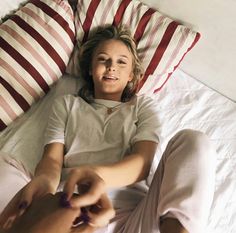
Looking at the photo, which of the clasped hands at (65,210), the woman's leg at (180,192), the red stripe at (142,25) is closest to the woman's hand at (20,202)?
the clasped hands at (65,210)

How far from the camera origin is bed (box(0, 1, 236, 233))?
1.08 meters

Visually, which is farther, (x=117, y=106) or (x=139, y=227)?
(x=117, y=106)

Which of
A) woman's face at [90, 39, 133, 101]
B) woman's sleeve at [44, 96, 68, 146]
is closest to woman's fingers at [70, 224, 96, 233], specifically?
woman's sleeve at [44, 96, 68, 146]

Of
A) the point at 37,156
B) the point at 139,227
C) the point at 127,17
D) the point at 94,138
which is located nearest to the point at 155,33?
the point at 127,17

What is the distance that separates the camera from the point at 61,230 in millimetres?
616

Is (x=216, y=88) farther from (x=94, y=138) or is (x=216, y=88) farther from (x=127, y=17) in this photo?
(x=94, y=138)

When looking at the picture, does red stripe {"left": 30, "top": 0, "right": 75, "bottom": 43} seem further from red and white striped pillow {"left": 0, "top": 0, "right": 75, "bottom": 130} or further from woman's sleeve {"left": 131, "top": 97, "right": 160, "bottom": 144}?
woman's sleeve {"left": 131, "top": 97, "right": 160, "bottom": 144}

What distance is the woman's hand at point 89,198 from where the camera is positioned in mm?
642

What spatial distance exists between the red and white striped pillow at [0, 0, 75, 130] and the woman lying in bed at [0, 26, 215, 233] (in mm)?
79

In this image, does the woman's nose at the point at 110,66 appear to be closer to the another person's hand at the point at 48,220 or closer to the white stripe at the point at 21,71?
the white stripe at the point at 21,71

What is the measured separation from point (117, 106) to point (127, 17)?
311 mm

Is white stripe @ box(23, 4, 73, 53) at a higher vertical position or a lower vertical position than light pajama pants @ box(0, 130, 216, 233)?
higher

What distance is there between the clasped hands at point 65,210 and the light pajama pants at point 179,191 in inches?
7.3

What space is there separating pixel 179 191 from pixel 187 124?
46cm
